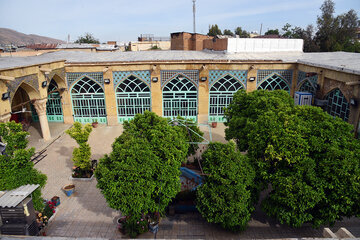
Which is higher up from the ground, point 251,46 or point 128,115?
point 251,46

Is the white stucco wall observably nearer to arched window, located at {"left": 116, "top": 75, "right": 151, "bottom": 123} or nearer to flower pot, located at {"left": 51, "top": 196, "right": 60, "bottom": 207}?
arched window, located at {"left": 116, "top": 75, "right": 151, "bottom": 123}

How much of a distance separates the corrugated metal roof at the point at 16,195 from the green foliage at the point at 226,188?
4.02 metres

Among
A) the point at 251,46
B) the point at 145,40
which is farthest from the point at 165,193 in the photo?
the point at 145,40

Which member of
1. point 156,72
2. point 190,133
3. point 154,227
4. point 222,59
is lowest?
point 154,227

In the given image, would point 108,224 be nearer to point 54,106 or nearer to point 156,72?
point 156,72

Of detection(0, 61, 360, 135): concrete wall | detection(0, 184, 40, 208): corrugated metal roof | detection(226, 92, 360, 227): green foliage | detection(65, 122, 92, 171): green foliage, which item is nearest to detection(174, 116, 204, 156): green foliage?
detection(226, 92, 360, 227): green foliage

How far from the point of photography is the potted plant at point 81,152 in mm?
9457

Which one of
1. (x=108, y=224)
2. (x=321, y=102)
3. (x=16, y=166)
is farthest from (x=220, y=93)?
(x=16, y=166)

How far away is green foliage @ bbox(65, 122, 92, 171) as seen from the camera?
31.0ft

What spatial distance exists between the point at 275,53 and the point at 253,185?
1520cm

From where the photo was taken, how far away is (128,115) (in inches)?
646

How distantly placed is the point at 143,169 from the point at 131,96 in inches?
415

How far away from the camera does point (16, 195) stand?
590 centimetres

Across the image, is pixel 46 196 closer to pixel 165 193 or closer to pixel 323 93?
pixel 165 193
